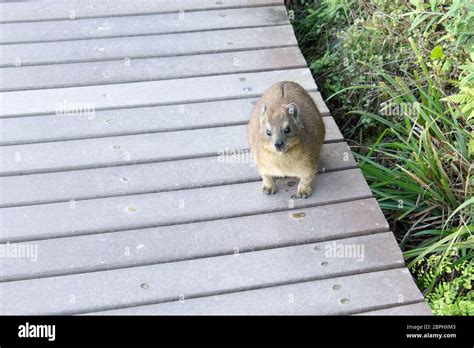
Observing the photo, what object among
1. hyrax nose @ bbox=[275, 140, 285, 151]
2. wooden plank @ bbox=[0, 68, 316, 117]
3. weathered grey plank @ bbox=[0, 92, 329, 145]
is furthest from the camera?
wooden plank @ bbox=[0, 68, 316, 117]

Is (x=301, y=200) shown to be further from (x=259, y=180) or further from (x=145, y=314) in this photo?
(x=145, y=314)

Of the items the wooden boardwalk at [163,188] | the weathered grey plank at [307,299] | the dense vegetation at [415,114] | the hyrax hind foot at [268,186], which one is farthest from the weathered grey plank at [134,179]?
the weathered grey plank at [307,299]

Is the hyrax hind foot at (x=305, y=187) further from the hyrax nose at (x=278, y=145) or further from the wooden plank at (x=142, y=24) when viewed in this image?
the wooden plank at (x=142, y=24)

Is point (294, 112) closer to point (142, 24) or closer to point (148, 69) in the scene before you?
point (148, 69)

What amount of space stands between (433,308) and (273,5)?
3.20 meters

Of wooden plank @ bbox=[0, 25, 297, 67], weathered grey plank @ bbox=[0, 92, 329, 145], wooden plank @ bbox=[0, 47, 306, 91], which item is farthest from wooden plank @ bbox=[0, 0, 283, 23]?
weathered grey plank @ bbox=[0, 92, 329, 145]

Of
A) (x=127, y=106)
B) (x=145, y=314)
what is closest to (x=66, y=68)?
(x=127, y=106)

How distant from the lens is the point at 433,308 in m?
4.26

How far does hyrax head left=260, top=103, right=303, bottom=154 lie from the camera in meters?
4.54

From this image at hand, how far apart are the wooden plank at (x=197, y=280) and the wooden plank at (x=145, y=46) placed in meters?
2.14

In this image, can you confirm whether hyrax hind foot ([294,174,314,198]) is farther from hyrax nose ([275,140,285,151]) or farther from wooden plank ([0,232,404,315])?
wooden plank ([0,232,404,315])

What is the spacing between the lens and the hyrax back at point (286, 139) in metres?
4.56

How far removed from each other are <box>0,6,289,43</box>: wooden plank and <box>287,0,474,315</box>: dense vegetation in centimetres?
57

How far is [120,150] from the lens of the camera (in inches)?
195
